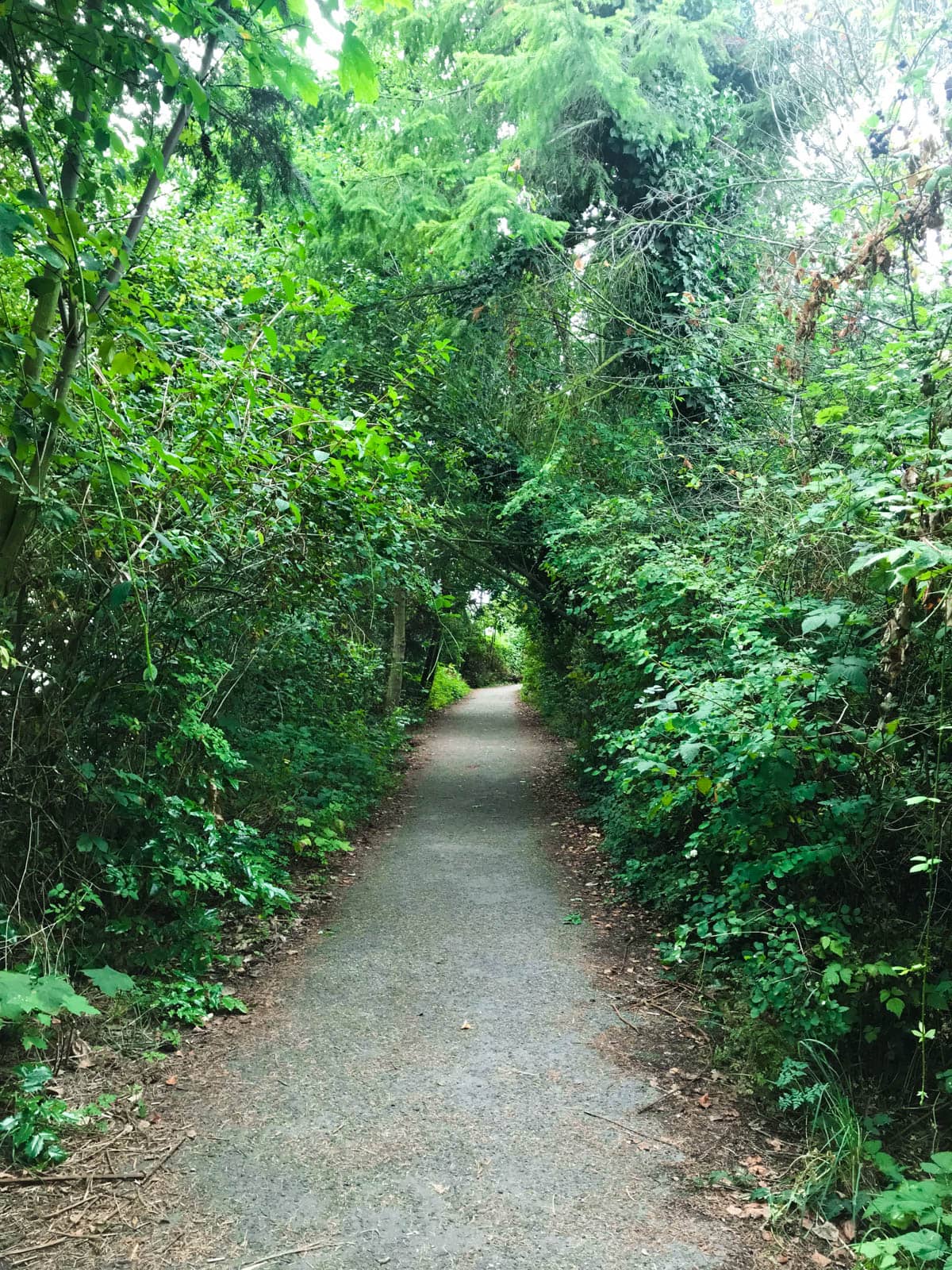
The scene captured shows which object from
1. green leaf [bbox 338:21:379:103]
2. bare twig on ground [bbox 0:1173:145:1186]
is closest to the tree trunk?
bare twig on ground [bbox 0:1173:145:1186]

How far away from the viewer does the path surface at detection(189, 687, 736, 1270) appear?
3.03 meters

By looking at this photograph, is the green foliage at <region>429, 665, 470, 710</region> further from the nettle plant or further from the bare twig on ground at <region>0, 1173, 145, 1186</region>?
the bare twig on ground at <region>0, 1173, 145, 1186</region>

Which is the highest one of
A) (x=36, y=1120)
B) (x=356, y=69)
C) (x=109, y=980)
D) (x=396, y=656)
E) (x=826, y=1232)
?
(x=356, y=69)

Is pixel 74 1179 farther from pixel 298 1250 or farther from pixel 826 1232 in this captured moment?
Result: pixel 826 1232

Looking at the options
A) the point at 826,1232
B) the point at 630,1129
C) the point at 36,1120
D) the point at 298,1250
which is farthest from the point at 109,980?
the point at 826,1232

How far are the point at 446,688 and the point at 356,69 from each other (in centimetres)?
2224

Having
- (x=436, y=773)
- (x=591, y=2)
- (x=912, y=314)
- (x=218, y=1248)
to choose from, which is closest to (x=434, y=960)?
(x=218, y=1248)

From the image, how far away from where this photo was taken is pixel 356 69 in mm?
2609

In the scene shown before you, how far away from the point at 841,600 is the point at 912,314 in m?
1.94

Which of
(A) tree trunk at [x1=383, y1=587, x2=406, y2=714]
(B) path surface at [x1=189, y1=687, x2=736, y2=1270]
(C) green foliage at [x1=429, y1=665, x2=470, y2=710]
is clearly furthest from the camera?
(C) green foliage at [x1=429, y1=665, x2=470, y2=710]

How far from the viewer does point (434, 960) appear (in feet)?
18.5

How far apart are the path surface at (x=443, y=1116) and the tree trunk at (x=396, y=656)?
8.39 metres

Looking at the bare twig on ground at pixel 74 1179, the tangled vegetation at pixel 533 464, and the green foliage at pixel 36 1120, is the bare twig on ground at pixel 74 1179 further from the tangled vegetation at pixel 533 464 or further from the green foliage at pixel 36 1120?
the tangled vegetation at pixel 533 464

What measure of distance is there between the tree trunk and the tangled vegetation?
16.2 ft
